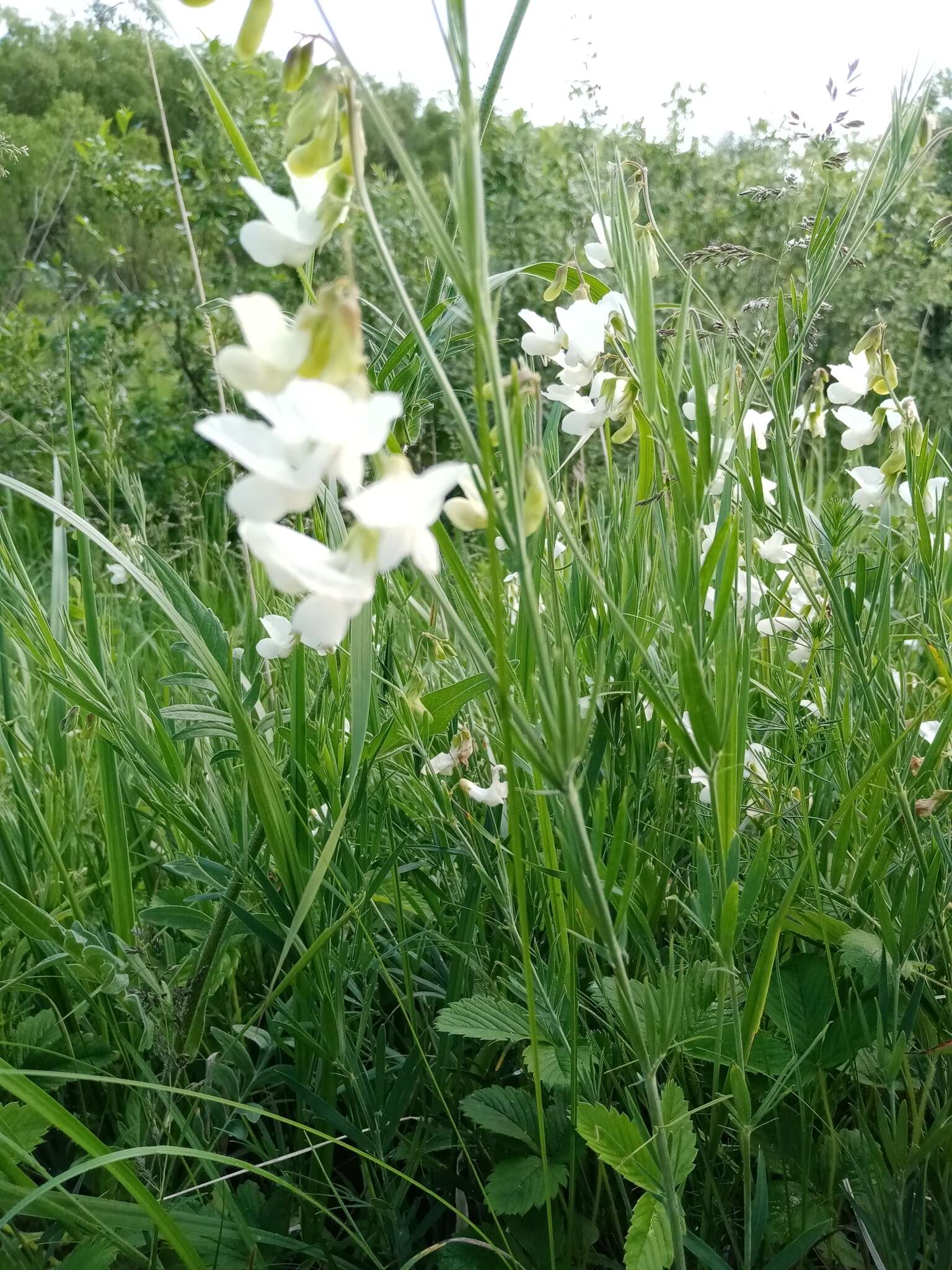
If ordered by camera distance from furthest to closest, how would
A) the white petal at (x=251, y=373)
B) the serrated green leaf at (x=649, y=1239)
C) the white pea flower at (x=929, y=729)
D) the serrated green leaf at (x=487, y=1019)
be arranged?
1. the white pea flower at (x=929, y=729)
2. the serrated green leaf at (x=487, y=1019)
3. the serrated green leaf at (x=649, y=1239)
4. the white petal at (x=251, y=373)

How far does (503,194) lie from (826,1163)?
14.6ft

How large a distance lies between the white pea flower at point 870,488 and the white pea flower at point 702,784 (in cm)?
36

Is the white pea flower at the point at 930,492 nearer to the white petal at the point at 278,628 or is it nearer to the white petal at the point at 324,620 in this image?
the white petal at the point at 278,628

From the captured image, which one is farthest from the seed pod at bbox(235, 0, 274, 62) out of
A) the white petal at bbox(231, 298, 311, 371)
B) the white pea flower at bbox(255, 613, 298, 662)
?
the white pea flower at bbox(255, 613, 298, 662)

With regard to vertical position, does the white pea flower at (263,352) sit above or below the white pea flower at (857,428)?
below

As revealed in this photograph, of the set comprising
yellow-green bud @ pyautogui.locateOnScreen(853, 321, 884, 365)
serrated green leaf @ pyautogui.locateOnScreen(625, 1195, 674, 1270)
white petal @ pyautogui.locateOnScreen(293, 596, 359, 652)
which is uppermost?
yellow-green bud @ pyautogui.locateOnScreen(853, 321, 884, 365)

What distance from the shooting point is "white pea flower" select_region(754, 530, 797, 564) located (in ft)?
4.00

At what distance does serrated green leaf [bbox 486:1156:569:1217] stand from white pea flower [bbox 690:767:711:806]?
319mm

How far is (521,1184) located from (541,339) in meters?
0.72

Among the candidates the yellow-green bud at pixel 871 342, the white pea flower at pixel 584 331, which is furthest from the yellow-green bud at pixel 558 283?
the yellow-green bud at pixel 871 342

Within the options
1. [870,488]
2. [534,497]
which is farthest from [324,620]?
[870,488]

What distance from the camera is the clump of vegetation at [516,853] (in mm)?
564

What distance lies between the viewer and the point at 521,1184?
742 millimetres

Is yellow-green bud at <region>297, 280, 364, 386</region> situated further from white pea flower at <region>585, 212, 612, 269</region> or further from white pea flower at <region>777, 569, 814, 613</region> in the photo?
white pea flower at <region>777, 569, 814, 613</region>
